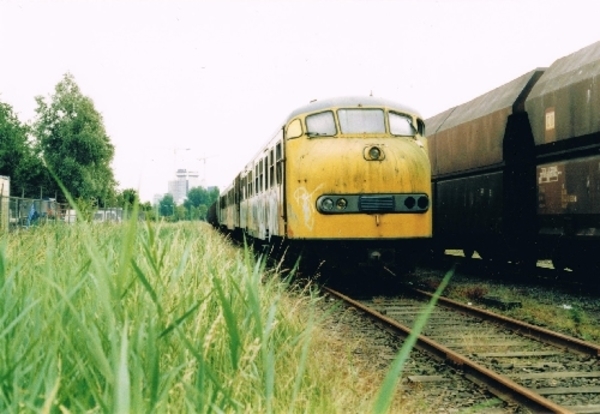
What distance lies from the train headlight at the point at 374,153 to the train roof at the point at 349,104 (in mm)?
1011

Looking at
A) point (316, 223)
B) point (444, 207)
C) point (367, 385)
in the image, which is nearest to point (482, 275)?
point (444, 207)

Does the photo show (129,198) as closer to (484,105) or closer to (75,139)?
(484,105)

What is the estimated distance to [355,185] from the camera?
34.3 feet

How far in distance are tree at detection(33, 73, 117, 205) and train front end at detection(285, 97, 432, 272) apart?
49494 millimetres

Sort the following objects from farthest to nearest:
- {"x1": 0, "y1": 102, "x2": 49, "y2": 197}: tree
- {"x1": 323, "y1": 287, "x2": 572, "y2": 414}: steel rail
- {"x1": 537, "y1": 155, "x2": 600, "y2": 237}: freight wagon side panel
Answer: {"x1": 0, "y1": 102, "x2": 49, "y2": 197}: tree, {"x1": 537, "y1": 155, "x2": 600, "y2": 237}: freight wagon side panel, {"x1": 323, "y1": 287, "x2": 572, "y2": 414}: steel rail

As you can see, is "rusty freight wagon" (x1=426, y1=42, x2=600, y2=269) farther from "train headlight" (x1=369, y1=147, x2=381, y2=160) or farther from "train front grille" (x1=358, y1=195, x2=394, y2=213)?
"train headlight" (x1=369, y1=147, x2=381, y2=160)

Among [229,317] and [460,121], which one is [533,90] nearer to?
[460,121]

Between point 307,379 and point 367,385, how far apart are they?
0.84m

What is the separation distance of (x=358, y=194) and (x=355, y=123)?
4.47 ft

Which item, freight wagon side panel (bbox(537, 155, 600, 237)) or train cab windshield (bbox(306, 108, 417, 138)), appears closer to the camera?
→ freight wagon side panel (bbox(537, 155, 600, 237))

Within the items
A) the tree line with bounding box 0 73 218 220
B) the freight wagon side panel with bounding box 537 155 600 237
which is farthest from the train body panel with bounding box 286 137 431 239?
the tree line with bounding box 0 73 218 220

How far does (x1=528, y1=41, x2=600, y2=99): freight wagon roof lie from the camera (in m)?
10.0

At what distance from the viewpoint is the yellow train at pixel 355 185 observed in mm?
10375

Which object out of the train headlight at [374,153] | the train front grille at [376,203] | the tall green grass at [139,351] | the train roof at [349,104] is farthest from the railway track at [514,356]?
the train roof at [349,104]
